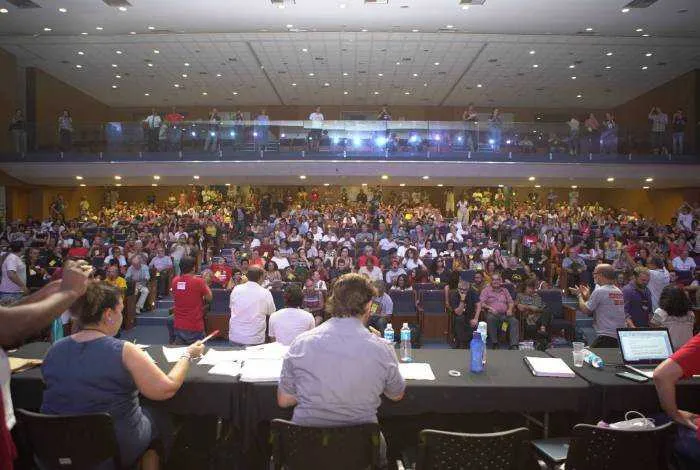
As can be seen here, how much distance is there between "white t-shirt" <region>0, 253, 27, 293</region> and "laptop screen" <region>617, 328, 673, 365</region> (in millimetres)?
8584

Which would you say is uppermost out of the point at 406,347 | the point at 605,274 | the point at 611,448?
the point at 605,274

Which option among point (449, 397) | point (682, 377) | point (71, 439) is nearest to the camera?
point (71, 439)

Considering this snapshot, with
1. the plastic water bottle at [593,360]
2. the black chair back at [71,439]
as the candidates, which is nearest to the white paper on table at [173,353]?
the black chair back at [71,439]

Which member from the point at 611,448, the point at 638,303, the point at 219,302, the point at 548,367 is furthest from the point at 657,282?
the point at 219,302

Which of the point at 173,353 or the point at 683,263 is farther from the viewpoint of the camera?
the point at 683,263

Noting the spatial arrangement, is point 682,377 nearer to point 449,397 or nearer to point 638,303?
point 449,397

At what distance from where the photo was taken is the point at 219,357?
3791 millimetres

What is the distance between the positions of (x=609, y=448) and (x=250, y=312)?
370 cm

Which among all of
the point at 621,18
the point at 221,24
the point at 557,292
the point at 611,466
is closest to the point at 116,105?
the point at 221,24

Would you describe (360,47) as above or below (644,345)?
above

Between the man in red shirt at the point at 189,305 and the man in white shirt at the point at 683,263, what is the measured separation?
10.1 meters

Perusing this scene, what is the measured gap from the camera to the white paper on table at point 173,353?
376 centimetres

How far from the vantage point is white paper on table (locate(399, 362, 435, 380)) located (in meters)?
3.41

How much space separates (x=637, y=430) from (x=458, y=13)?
46.0ft
